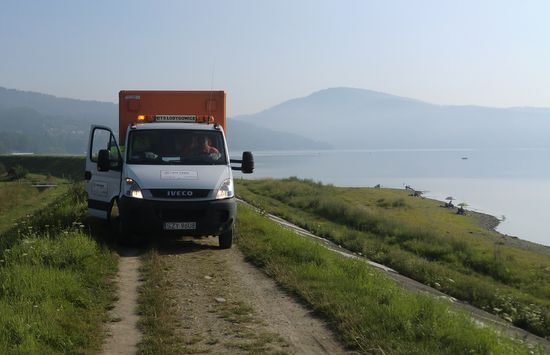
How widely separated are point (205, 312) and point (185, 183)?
11.0ft

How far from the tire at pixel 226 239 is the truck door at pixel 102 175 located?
217 centimetres

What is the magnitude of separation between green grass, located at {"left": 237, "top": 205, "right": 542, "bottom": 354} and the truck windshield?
7.01 ft

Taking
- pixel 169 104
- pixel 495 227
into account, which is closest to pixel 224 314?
pixel 169 104

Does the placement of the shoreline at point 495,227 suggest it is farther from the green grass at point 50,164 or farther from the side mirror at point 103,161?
the green grass at point 50,164

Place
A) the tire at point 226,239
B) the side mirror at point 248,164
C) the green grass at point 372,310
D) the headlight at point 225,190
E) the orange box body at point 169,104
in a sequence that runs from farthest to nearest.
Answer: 1. the orange box body at point 169,104
2. the side mirror at point 248,164
3. the tire at point 226,239
4. the headlight at point 225,190
5. the green grass at point 372,310

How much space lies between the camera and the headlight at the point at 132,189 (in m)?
9.36

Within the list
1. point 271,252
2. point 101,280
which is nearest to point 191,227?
point 271,252

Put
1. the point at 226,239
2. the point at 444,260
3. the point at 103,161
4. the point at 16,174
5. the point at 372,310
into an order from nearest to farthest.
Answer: the point at 372,310
the point at 103,161
the point at 226,239
the point at 444,260
the point at 16,174

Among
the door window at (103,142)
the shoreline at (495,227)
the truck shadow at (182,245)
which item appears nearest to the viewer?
the truck shadow at (182,245)

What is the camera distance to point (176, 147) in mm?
10500

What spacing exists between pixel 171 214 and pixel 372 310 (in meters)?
4.37

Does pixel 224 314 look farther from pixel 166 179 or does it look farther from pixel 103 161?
pixel 103 161

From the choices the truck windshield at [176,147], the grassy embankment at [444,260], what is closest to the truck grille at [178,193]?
the truck windshield at [176,147]

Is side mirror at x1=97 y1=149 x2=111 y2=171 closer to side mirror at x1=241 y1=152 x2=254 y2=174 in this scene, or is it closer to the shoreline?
side mirror at x1=241 y1=152 x2=254 y2=174
